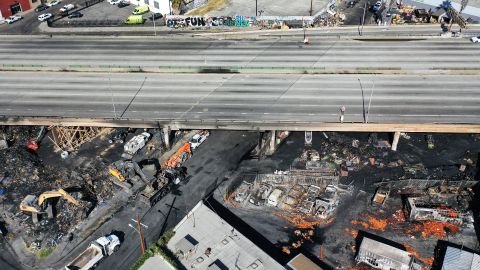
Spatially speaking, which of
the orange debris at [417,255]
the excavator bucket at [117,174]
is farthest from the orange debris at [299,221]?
the excavator bucket at [117,174]

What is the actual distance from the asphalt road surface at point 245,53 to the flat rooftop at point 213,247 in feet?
112

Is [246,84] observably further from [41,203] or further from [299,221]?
[41,203]

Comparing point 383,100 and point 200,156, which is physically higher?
point 383,100

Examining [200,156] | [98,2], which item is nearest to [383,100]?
[200,156]

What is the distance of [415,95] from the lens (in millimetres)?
73875

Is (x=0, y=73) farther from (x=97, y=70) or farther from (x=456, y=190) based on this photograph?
(x=456, y=190)

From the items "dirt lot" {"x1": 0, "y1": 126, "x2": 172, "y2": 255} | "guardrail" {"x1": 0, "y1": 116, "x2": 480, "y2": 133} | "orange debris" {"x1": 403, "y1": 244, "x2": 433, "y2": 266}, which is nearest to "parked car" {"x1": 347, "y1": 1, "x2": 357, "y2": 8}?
"guardrail" {"x1": 0, "y1": 116, "x2": 480, "y2": 133}

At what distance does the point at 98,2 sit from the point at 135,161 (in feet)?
251

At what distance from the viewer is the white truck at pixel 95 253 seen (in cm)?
5628

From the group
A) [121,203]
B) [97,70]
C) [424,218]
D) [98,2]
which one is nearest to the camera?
[424,218]

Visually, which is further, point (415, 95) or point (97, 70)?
point (97, 70)

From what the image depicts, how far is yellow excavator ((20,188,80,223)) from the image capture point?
6393 cm

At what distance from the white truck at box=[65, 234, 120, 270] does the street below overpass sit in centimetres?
3477

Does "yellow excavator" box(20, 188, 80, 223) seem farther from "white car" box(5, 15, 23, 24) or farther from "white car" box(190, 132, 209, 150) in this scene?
"white car" box(5, 15, 23, 24)
